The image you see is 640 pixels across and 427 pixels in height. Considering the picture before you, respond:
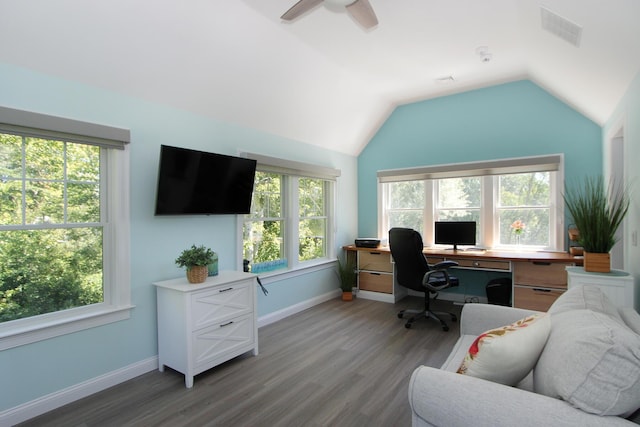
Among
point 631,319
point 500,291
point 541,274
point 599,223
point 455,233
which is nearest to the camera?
point 631,319

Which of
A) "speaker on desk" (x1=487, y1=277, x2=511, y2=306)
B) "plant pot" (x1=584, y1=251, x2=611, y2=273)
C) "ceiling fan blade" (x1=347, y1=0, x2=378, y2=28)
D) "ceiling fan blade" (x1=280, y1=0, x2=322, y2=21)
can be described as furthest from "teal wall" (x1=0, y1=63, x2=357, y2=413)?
"plant pot" (x1=584, y1=251, x2=611, y2=273)

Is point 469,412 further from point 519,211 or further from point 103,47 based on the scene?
point 519,211

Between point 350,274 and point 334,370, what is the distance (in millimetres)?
2132

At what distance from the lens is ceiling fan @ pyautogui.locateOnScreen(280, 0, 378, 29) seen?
212 cm

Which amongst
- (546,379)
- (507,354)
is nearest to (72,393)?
(507,354)

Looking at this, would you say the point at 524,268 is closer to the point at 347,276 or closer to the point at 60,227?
the point at 347,276

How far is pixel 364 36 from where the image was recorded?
3.06m

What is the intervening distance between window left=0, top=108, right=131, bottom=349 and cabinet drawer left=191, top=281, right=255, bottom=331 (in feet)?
1.88

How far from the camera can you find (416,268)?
363cm

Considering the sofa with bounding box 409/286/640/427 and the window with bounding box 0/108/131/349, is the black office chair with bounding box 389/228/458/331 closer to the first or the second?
the sofa with bounding box 409/286/640/427

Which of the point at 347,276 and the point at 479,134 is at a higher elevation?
the point at 479,134

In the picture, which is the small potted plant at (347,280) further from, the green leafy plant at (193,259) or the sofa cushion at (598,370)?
the sofa cushion at (598,370)

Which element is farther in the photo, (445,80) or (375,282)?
(375,282)

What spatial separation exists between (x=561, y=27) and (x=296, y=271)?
3446 millimetres
